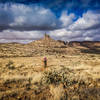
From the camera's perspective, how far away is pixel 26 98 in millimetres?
3910

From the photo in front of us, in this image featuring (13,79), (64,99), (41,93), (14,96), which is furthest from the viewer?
(13,79)

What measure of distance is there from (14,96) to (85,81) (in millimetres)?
4378

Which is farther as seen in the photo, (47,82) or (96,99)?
(47,82)

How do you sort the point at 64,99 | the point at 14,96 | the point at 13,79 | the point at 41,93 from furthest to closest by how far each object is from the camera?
the point at 13,79
the point at 41,93
the point at 14,96
the point at 64,99

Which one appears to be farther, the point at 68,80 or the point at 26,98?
the point at 68,80

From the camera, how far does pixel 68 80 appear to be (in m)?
5.84

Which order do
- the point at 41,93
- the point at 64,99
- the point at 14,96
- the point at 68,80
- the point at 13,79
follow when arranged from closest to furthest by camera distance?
the point at 64,99
the point at 14,96
the point at 41,93
the point at 68,80
the point at 13,79

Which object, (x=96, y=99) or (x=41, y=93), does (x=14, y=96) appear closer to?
(x=41, y=93)

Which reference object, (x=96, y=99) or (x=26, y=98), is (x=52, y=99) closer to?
(x=26, y=98)

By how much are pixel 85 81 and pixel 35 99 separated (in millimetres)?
3673

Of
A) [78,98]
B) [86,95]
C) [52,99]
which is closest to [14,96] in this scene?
[52,99]

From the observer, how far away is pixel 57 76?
21.7 feet

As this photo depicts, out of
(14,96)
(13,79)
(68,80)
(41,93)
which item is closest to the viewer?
(14,96)

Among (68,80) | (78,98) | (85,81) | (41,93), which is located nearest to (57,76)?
(68,80)
